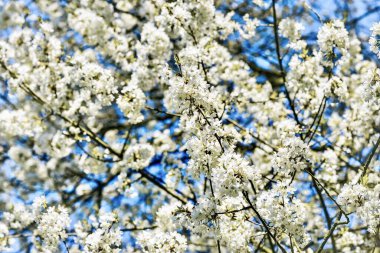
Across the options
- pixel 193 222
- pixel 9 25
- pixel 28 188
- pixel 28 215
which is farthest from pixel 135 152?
pixel 9 25

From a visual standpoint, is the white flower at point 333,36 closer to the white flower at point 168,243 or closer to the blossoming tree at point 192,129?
the blossoming tree at point 192,129

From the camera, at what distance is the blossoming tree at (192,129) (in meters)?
3.34

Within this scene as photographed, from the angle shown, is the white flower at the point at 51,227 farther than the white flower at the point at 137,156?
No

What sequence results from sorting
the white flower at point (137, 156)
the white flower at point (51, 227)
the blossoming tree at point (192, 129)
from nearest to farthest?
the blossoming tree at point (192, 129) → the white flower at point (51, 227) → the white flower at point (137, 156)

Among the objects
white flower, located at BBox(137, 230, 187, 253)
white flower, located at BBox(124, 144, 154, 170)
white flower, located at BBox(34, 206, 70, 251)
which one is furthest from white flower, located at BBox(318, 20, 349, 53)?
white flower, located at BBox(34, 206, 70, 251)

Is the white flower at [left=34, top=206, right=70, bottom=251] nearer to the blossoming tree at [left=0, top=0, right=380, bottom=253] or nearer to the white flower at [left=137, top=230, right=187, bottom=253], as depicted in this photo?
the blossoming tree at [left=0, top=0, right=380, bottom=253]

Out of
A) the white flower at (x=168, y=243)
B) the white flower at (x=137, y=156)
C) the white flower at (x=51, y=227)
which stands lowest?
the white flower at (x=168, y=243)

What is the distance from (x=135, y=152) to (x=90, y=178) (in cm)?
186

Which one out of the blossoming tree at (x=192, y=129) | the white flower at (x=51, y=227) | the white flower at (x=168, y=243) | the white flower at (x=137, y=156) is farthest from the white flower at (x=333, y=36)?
the white flower at (x=51, y=227)

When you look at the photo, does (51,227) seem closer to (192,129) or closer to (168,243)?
(168,243)

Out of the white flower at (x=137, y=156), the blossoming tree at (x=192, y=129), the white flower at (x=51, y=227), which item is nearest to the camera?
the blossoming tree at (x=192, y=129)

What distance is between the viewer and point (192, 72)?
332cm

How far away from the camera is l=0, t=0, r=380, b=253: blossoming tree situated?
3.34m

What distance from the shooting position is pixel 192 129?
3.46 metres
